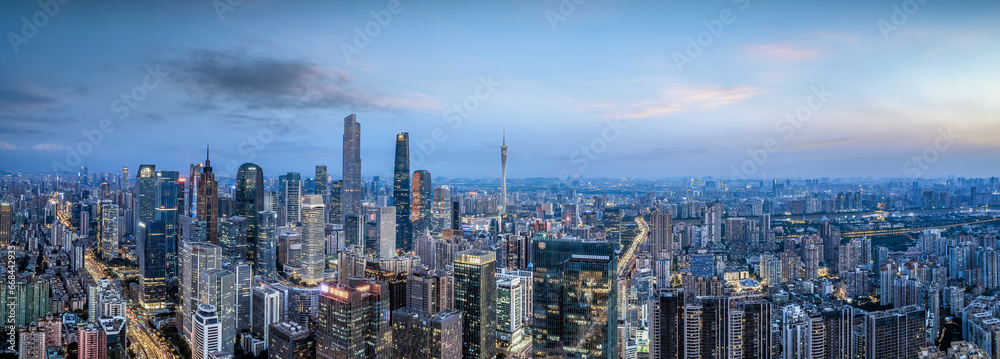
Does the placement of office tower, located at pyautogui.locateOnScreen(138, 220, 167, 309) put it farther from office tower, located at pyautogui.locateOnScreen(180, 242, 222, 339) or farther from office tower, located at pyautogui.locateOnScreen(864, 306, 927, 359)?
office tower, located at pyautogui.locateOnScreen(864, 306, 927, 359)

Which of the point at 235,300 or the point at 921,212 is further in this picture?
the point at 921,212

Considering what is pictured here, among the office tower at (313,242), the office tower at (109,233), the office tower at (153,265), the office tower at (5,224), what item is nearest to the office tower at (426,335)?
the office tower at (313,242)

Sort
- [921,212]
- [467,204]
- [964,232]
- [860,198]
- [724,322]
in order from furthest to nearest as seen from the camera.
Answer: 1. [467,204]
2. [860,198]
3. [921,212]
4. [964,232]
5. [724,322]

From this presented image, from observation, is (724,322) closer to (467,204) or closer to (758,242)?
(758,242)

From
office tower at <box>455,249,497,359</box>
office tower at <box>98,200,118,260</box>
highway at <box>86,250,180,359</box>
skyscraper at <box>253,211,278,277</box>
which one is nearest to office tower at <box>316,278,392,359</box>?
office tower at <box>455,249,497,359</box>

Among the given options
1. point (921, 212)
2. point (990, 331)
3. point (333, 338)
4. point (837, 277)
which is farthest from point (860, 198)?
point (333, 338)

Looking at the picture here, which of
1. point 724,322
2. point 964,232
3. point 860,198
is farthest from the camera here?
point 860,198

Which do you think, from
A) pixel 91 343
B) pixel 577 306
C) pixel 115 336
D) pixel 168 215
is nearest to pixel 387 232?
pixel 168 215
